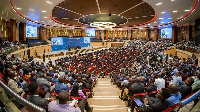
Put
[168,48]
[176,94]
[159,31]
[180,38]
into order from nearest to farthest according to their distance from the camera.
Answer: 1. [176,94]
2. [168,48]
3. [180,38]
4. [159,31]

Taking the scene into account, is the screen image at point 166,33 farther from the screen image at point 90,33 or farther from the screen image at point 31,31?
the screen image at point 31,31

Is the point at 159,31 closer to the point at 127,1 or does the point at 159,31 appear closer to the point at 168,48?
the point at 168,48

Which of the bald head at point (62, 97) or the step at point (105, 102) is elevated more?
the bald head at point (62, 97)

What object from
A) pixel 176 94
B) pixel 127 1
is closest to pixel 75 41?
pixel 127 1

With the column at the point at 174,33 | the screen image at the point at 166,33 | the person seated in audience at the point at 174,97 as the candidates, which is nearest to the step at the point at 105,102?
the person seated in audience at the point at 174,97

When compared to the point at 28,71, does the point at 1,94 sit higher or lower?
higher

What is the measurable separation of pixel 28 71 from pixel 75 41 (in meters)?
18.4

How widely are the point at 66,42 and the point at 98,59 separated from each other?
713 centimetres

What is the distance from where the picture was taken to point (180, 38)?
31672mm

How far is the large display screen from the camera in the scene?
900 inches

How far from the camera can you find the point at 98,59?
20.8 m

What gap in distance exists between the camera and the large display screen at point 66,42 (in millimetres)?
22859

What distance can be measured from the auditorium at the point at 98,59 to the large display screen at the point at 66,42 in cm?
15

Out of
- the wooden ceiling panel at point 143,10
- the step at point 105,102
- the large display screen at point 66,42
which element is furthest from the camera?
the large display screen at point 66,42
